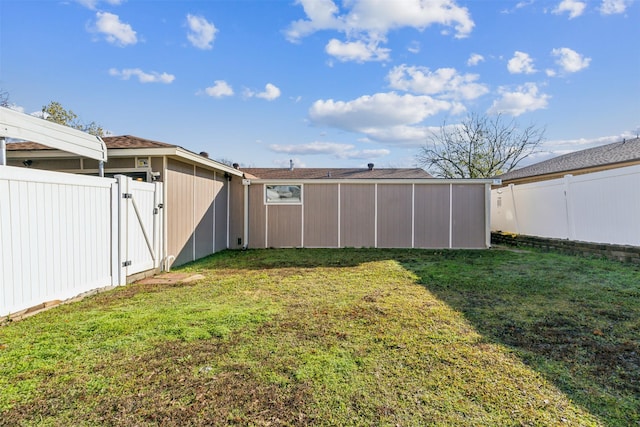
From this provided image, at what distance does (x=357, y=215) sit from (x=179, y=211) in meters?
5.09

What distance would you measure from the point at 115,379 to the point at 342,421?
1.62 meters

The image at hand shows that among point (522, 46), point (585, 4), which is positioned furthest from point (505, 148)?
point (585, 4)

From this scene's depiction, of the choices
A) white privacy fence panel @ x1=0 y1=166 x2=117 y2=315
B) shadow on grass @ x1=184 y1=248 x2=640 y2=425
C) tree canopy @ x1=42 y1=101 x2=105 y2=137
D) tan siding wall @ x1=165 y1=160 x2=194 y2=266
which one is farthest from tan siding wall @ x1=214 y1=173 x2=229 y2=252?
tree canopy @ x1=42 y1=101 x2=105 y2=137

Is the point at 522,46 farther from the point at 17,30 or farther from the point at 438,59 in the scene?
the point at 17,30

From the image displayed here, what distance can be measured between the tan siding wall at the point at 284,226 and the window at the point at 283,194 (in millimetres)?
185

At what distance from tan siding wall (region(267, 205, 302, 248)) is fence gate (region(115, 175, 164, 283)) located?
4052 millimetres

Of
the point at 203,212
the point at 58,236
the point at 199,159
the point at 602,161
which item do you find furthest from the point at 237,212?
the point at 602,161

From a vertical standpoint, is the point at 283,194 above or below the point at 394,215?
above

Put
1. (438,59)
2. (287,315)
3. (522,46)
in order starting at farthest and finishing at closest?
1. (438,59)
2. (522,46)
3. (287,315)

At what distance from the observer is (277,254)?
8.58m

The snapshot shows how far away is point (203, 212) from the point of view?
785 cm

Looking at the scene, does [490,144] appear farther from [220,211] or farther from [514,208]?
[220,211]

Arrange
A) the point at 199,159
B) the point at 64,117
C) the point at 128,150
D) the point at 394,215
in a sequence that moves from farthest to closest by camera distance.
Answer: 1. the point at 64,117
2. the point at 394,215
3. the point at 199,159
4. the point at 128,150

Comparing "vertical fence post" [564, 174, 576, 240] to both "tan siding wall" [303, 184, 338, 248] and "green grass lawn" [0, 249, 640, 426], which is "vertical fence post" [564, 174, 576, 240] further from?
"tan siding wall" [303, 184, 338, 248]
